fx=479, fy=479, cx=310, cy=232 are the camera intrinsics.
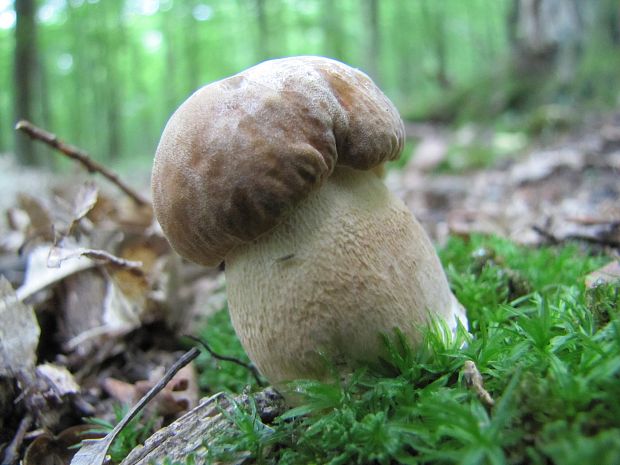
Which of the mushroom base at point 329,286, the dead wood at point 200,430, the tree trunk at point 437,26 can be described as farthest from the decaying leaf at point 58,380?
the tree trunk at point 437,26

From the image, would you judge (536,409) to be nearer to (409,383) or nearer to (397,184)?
(409,383)

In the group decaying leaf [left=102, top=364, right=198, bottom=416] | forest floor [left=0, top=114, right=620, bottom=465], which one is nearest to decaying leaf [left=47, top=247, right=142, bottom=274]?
forest floor [left=0, top=114, right=620, bottom=465]

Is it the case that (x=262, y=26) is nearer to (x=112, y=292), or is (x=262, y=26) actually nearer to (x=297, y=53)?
(x=297, y=53)

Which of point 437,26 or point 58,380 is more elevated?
point 437,26

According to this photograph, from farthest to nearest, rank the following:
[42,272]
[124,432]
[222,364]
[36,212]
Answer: [36,212] < [42,272] < [222,364] < [124,432]

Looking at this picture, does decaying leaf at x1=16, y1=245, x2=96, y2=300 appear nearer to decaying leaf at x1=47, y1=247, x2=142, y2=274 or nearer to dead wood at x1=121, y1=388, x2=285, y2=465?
decaying leaf at x1=47, y1=247, x2=142, y2=274

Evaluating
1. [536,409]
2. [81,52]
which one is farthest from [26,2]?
[81,52]

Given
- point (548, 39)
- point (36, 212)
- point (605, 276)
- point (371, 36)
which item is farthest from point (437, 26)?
point (605, 276)
